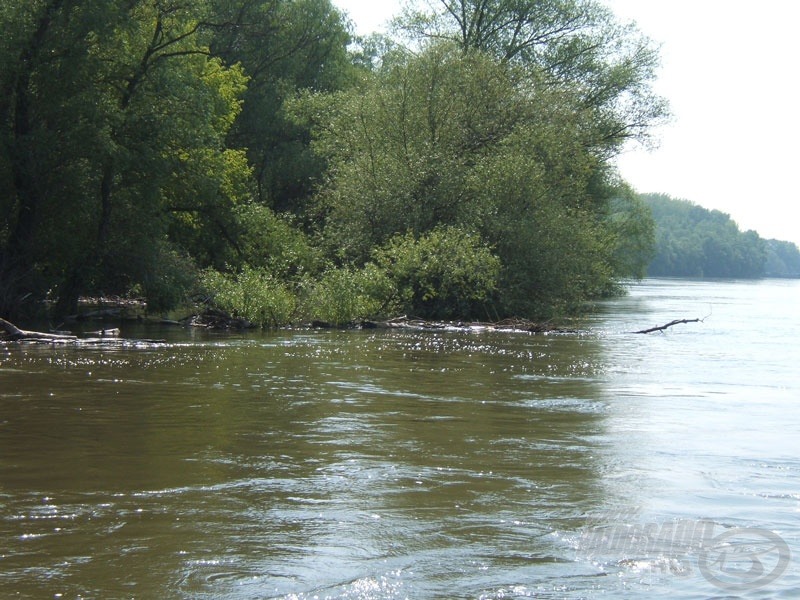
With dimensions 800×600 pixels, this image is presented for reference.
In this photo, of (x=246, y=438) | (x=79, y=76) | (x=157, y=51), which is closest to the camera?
(x=246, y=438)

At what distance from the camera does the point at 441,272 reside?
30.4 metres

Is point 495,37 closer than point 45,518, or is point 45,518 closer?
point 45,518

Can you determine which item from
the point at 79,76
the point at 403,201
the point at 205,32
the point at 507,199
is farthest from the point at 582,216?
the point at 79,76

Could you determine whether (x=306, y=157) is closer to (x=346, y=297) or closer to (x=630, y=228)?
(x=346, y=297)

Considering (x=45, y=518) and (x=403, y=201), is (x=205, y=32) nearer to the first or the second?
(x=403, y=201)

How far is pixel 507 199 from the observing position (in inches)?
1304

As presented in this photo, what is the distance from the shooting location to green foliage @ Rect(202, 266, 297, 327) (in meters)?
27.3

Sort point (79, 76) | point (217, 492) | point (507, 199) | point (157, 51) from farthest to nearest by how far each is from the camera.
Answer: point (507, 199) < point (157, 51) < point (79, 76) < point (217, 492)

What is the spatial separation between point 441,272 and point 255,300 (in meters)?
6.24

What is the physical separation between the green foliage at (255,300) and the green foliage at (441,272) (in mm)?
3688

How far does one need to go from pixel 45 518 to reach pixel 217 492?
143 centimetres

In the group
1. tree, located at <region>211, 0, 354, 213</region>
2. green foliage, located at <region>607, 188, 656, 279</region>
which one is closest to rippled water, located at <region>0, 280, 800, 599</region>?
tree, located at <region>211, 0, 354, 213</region>

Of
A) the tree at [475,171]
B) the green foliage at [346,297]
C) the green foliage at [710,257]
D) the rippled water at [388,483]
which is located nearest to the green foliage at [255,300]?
the green foliage at [346,297]

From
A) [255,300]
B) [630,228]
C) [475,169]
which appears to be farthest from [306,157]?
[630,228]
